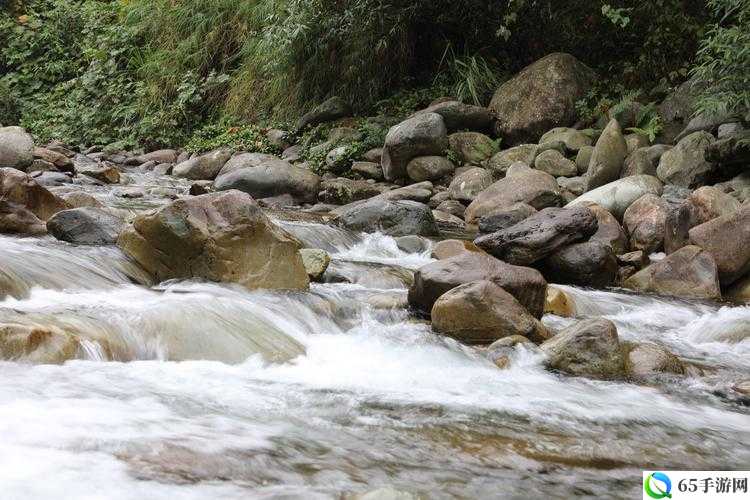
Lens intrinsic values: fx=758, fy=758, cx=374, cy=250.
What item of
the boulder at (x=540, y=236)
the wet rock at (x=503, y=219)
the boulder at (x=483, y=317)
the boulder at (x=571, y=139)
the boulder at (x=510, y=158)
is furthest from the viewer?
the boulder at (x=510, y=158)

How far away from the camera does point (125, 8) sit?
54.0 ft

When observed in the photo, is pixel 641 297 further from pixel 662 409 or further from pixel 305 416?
pixel 305 416

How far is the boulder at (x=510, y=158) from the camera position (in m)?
10.1

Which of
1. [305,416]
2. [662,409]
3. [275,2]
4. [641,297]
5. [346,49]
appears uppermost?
[275,2]

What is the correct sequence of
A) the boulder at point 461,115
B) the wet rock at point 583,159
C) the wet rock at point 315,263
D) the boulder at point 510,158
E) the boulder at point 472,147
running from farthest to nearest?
the boulder at point 461,115 → the boulder at point 472,147 → the boulder at point 510,158 → the wet rock at point 583,159 → the wet rock at point 315,263

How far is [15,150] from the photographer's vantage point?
947 cm

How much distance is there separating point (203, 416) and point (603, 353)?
7.61ft

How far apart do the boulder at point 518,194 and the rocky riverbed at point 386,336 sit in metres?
0.03

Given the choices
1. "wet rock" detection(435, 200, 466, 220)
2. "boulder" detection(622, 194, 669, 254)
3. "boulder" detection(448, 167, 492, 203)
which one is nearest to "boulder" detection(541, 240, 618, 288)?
"boulder" detection(622, 194, 669, 254)

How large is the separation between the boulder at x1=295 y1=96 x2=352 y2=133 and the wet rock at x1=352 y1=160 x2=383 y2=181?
1751 millimetres

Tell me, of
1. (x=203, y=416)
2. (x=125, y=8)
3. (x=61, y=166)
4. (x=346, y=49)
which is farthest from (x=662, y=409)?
(x=125, y=8)

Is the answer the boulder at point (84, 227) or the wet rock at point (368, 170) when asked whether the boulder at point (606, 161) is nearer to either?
the wet rock at point (368, 170)

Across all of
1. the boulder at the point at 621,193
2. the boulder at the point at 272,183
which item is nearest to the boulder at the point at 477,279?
the boulder at the point at 621,193

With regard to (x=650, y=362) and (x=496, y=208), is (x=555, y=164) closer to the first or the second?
(x=496, y=208)
